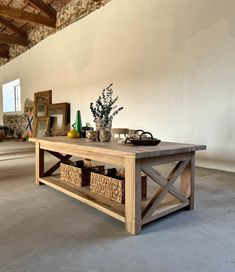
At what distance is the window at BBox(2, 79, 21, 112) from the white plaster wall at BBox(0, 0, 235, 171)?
466 centimetres

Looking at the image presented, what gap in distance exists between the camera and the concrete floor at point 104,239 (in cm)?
135

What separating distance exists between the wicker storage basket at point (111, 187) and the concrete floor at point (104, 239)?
178 mm

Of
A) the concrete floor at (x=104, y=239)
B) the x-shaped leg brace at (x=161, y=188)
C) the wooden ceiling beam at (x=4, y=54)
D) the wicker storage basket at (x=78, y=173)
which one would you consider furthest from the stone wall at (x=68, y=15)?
the concrete floor at (x=104, y=239)

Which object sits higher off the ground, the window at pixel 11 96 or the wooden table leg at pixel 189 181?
the window at pixel 11 96

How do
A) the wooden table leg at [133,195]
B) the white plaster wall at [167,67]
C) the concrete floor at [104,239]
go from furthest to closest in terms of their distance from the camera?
the white plaster wall at [167,67]
the wooden table leg at [133,195]
the concrete floor at [104,239]

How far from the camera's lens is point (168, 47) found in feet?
14.3

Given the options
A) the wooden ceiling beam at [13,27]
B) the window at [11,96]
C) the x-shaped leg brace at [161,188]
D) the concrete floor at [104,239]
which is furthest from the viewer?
the window at [11,96]

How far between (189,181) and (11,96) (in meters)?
10.7

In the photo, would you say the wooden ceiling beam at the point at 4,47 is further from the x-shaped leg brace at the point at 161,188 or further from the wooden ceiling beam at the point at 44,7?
the x-shaped leg brace at the point at 161,188

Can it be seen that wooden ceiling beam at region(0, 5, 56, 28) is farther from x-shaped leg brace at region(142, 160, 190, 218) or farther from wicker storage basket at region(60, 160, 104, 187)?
x-shaped leg brace at region(142, 160, 190, 218)

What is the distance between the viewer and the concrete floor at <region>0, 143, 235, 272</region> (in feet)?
4.42

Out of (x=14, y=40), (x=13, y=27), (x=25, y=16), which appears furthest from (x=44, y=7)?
(x=14, y=40)

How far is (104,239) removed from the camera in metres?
1.64

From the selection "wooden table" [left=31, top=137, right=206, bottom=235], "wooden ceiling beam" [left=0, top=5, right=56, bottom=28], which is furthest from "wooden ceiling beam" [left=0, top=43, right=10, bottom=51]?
"wooden table" [left=31, top=137, right=206, bottom=235]
